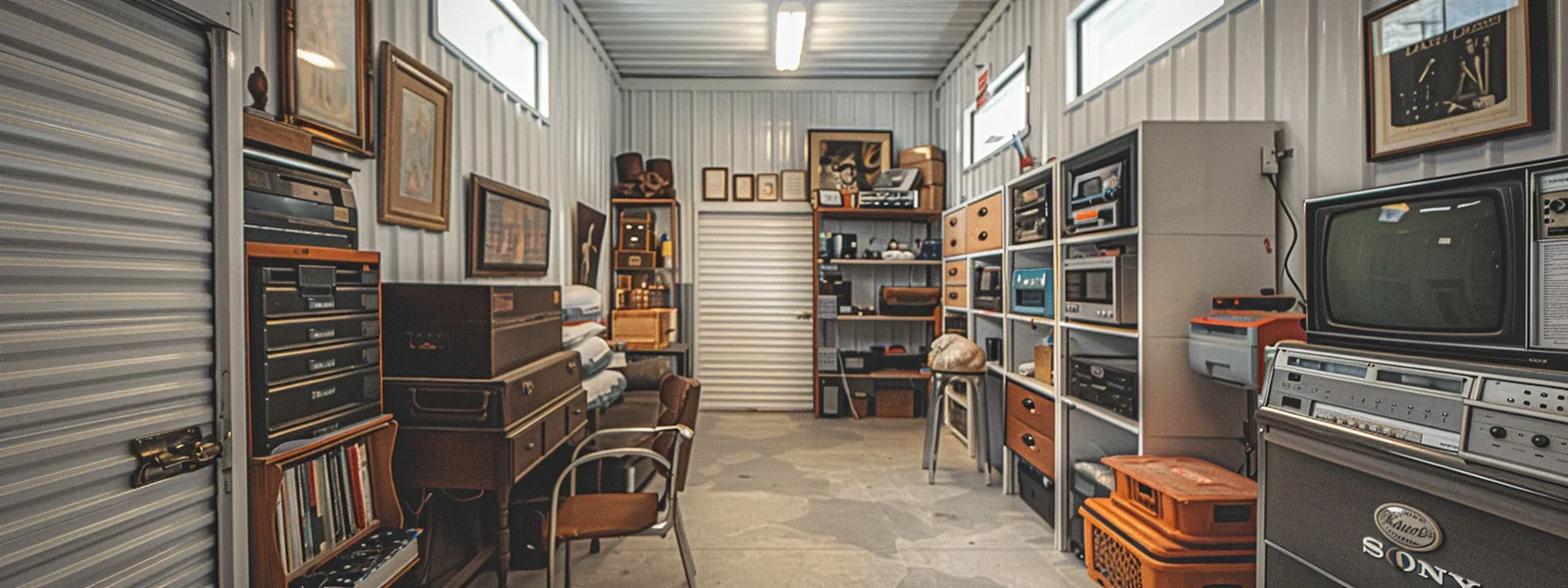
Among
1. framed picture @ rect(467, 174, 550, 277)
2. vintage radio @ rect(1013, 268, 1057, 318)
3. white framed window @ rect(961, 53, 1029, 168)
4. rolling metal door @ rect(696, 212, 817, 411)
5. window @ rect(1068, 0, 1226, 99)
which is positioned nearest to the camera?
window @ rect(1068, 0, 1226, 99)

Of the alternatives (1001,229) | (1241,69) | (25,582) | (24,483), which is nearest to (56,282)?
(24,483)

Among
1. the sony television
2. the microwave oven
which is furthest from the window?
the sony television

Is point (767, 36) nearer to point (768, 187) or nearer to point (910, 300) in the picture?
point (768, 187)

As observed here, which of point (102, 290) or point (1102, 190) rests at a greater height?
point (1102, 190)

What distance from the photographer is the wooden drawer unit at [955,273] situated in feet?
18.4

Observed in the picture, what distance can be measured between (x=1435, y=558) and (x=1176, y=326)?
1.38m

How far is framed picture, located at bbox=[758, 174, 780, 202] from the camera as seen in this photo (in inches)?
288

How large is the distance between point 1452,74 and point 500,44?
439 centimetres

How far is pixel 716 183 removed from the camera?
7289 mm

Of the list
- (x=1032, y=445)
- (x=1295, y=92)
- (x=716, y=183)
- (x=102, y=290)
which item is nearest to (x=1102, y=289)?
(x=1295, y=92)

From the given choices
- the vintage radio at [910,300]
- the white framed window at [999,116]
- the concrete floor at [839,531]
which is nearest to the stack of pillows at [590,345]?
the concrete floor at [839,531]

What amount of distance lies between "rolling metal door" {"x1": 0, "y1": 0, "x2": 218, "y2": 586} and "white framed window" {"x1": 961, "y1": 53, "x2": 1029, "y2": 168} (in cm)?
494

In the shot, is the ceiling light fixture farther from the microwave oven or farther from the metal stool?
the metal stool

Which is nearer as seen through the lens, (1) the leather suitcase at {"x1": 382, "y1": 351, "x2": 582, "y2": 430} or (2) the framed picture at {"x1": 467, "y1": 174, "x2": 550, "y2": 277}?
(1) the leather suitcase at {"x1": 382, "y1": 351, "x2": 582, "y2": 430}
